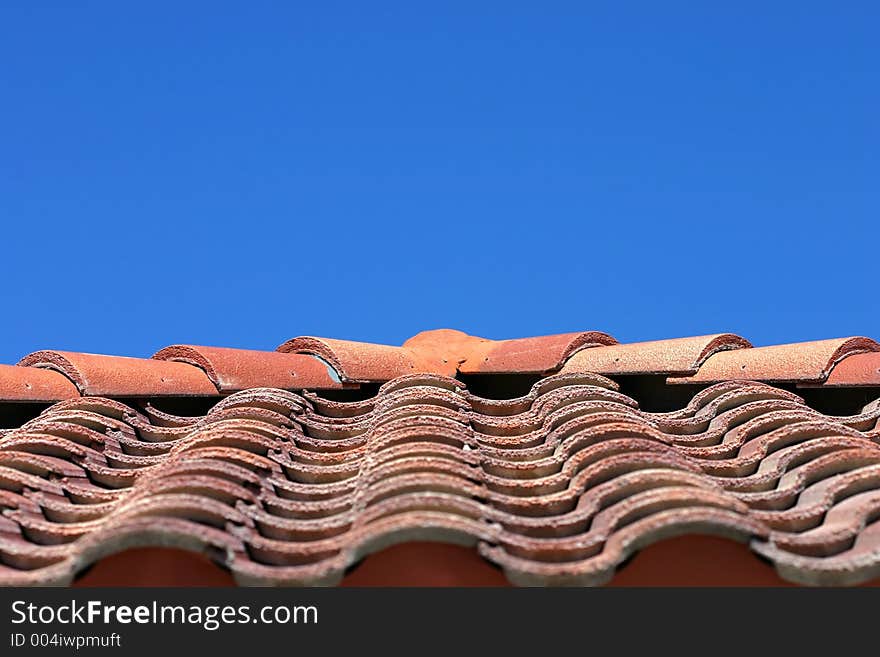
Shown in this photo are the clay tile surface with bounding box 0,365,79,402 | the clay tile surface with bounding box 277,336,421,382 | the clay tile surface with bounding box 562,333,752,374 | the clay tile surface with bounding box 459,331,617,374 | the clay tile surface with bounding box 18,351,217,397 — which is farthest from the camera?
the clay tile surface with bounding box 459,331,617,374

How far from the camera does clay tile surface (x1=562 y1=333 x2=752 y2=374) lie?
214 inches

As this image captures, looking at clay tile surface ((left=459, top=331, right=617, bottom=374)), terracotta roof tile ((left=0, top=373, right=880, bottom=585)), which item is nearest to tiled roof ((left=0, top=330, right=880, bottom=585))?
terracotta roof tile ((left=0, top=373, right=880, bottom=585))

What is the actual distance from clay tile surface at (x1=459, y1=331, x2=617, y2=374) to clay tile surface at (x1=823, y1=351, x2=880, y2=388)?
1.53 metres

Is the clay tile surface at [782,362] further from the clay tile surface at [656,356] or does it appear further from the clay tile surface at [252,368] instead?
the clay tile surface at [252,368]

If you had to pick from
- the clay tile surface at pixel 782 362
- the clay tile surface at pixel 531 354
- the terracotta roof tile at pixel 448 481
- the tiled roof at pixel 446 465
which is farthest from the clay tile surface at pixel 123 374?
the clay tile surface at pixel 782 362

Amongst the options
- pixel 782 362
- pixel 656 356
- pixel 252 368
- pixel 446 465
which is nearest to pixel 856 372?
pixel 782 362

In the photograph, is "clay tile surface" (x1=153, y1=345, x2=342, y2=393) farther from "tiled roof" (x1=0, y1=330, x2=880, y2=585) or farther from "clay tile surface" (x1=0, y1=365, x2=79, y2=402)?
"clay tile surface" (x1=0, y1=365, x2=79, y2=402)

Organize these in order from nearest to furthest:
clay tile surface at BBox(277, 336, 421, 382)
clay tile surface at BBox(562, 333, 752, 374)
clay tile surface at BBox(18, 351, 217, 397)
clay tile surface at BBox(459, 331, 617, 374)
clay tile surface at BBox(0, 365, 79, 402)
A: clay tile surface at BBox(0, 365, 79, 402)
clay tile surface at BBox(18, 351, 217, 397)
clay tile surface at BBox(562, 333, 752, 374)
clay tile surface at BBox(277, 336, 421, 382)
clay tile surface at BBox(459, 331, 617, 374)

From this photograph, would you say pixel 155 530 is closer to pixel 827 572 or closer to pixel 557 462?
pixel 557 462

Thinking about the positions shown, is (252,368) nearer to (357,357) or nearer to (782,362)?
(357,357)

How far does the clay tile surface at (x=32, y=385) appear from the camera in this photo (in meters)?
4.92

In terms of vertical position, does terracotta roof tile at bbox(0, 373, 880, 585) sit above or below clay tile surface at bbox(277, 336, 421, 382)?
below

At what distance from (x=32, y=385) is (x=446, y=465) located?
263 centimetres

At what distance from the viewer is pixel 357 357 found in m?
5.96
